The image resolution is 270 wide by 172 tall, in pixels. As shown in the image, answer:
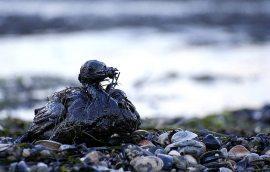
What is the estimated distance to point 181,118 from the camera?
41.2 ft

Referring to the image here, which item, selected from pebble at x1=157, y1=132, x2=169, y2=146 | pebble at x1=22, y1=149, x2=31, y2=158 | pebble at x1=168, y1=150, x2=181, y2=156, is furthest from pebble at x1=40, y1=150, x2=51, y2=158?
pebble at x1=157, y1=132, x2=169, y2=146

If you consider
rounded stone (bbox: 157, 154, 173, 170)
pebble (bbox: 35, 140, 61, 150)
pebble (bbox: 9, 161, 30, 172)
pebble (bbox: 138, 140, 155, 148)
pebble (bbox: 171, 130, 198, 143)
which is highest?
pebble (bbox: 171, 130, 198, 143)

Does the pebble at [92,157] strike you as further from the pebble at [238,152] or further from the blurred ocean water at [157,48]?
the blurred ocean water at [157,48]

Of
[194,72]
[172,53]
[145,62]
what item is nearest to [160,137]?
[194,72]

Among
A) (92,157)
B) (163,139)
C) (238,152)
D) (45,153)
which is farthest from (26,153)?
(238,152)

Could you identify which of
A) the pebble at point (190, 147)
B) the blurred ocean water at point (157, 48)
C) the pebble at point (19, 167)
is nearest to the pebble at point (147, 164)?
the pebble at point (190, 147)

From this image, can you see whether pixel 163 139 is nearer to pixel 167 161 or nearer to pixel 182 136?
pixel 182 136

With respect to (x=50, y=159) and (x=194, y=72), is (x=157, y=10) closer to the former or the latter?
(x=194, y=72)

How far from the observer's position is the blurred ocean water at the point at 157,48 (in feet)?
52.2

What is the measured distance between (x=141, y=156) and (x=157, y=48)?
716 inches

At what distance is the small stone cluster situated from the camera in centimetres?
586

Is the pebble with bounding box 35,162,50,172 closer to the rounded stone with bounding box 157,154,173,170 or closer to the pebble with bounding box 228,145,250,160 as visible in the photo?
the rounded stone with bounding box 157,154,173,170

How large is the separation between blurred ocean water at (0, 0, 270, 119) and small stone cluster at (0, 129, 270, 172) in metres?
6.54

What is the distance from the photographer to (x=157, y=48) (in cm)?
2402
